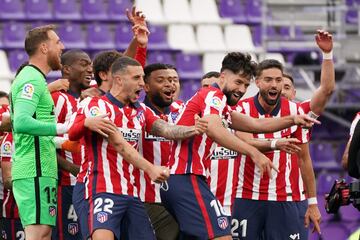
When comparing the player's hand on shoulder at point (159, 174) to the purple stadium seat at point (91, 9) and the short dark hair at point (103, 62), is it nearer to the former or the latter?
the short dark hair at point (103, 62)

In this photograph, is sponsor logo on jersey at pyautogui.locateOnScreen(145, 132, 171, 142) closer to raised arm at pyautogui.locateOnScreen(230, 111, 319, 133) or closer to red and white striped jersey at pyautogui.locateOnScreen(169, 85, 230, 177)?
red and white striped jersey at pyautogui.locateOnScreen(169, 85, 230, 177)

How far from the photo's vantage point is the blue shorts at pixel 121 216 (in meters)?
8.88

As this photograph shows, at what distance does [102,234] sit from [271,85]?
106 inches

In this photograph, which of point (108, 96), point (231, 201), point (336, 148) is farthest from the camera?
point (336, 148)

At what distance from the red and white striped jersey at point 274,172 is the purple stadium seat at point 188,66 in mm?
8330

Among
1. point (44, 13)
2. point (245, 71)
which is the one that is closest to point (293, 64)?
point (44, 13)

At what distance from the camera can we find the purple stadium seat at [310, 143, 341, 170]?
18.2 m

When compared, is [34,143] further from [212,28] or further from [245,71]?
[212,28]

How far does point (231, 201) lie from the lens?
1145cm

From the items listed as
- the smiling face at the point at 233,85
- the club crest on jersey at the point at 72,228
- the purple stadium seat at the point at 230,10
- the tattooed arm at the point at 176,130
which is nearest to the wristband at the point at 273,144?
the smiling face at the point at 233,85

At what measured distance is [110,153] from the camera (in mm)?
9055

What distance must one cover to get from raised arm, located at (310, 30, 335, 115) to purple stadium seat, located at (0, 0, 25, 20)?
31.8 feet

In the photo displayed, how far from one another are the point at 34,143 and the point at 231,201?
2.71m

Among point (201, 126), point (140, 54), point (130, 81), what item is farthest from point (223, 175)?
point (130, 81)
